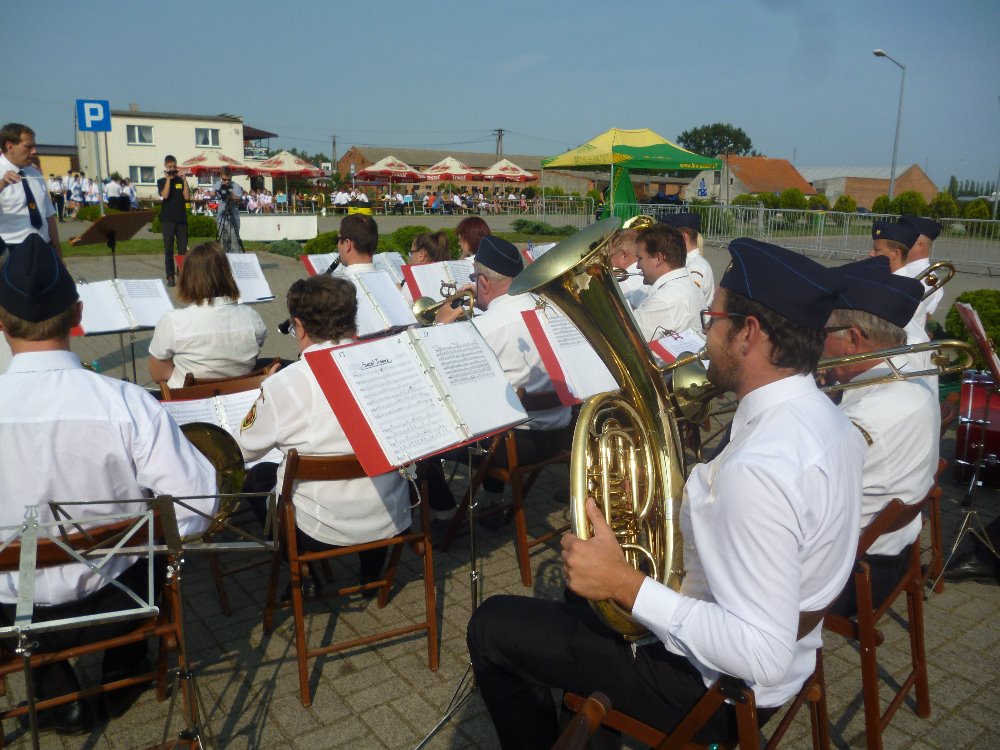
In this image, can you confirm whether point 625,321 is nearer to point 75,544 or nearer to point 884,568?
point 884,568

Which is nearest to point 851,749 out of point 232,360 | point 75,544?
point 75,544

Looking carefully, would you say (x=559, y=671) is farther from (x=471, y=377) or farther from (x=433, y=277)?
(x=433, y=277)

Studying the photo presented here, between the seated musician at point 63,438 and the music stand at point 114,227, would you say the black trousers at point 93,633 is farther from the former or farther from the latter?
the music stand at point 114,227

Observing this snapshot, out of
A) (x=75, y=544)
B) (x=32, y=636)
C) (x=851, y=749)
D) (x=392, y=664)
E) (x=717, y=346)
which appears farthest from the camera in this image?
(x=392, y=664)

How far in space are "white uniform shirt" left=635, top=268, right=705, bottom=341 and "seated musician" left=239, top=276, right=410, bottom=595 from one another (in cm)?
236

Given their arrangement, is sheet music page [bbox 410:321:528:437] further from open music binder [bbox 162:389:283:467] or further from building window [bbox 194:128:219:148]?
building window [bbox 194:128:219:148]

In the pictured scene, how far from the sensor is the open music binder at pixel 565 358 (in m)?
3.71

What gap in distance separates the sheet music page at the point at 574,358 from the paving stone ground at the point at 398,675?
1.00 meters

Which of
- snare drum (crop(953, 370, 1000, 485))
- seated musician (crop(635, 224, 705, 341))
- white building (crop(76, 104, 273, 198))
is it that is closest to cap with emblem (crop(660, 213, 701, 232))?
seated musician (crop(635, 224, 705, 341))

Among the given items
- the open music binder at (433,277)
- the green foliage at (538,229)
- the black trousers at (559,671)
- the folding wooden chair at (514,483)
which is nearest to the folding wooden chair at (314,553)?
the folding wooden chair at (514,483)

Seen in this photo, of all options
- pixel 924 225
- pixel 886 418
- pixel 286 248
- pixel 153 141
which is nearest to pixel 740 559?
pixel 886 418

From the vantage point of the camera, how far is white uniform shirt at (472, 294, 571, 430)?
407 cm

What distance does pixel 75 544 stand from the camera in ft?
7.00

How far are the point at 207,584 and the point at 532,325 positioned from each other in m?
2.04
